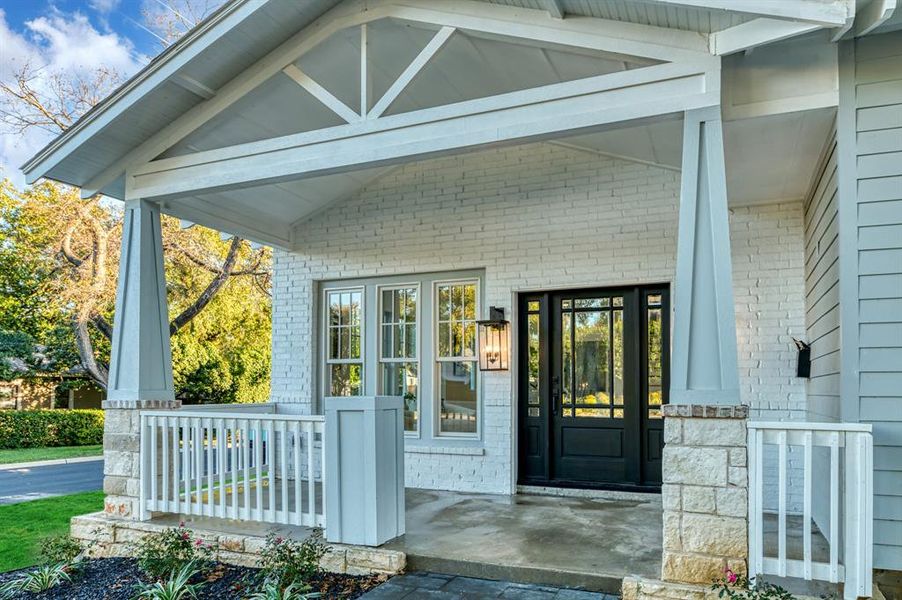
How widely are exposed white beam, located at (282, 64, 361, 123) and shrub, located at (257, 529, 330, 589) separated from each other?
283 cm

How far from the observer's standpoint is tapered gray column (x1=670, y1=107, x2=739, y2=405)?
11.1ft

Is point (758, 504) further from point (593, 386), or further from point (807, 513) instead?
point (593, 386)

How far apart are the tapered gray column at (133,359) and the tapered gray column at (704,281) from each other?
13.3 feet

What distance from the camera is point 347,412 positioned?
4.36 meters

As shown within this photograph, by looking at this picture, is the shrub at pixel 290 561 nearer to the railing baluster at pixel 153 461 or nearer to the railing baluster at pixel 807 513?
the railing baluster at pixel 153 461

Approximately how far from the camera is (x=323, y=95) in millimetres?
4344

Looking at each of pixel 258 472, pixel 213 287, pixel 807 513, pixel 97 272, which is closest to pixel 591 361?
pixel 807 513

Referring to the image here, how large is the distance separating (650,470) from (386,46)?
14.0ft

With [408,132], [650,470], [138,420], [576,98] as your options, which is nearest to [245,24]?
[408,132]

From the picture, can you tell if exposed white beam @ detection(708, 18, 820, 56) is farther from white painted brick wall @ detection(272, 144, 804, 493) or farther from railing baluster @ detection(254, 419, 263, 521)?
railing baluster @ detection(254, 419, 263, 521)

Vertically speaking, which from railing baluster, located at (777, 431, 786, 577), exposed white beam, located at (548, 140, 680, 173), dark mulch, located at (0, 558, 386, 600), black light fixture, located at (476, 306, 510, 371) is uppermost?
exposed white beam, located at (548, 140, 680, 173)

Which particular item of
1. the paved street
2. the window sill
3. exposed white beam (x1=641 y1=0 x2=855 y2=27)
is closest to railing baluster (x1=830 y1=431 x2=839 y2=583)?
exposed white beam (x1=641 y1=0 x2=855 y2=27)

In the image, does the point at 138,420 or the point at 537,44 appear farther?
the point at 138,420

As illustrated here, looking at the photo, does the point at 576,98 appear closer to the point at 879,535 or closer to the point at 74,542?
the point at 879,535
